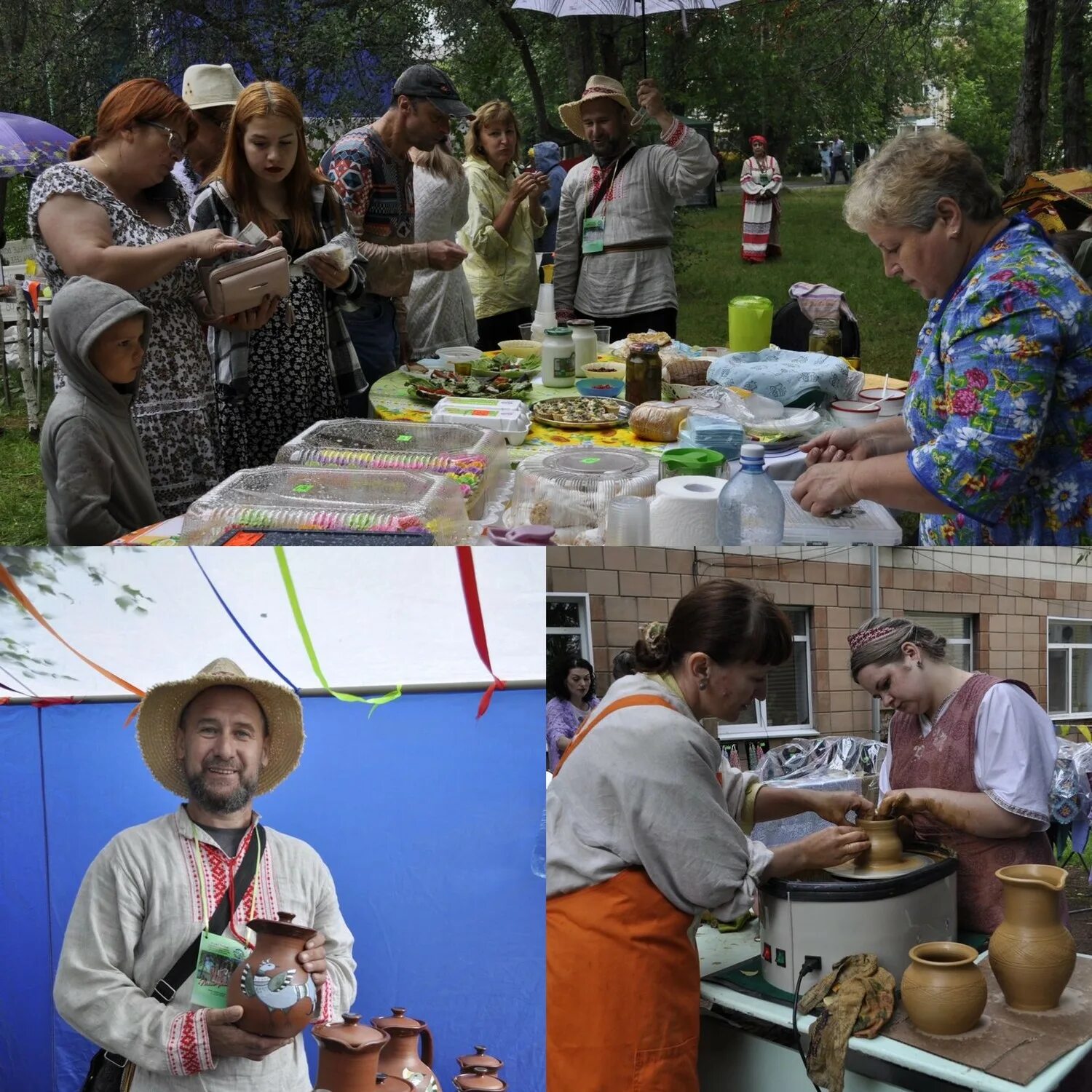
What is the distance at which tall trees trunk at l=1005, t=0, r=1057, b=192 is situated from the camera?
721 cm

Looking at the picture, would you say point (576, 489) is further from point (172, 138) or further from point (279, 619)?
point (172, 138)

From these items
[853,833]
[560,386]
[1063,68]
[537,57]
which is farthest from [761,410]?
[537,57]

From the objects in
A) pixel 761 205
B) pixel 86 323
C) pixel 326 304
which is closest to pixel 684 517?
pixel 86 323

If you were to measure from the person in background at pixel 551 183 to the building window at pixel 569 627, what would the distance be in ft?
17.3

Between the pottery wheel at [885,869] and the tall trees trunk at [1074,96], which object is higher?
the tall trees trunk at [1074,96]

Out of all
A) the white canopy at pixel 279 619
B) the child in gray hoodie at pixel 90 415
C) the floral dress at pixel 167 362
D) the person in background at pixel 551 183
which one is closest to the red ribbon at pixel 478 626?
the white canopy at pixel 279 619

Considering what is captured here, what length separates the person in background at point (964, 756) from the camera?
1825 mm

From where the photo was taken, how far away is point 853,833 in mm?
1843

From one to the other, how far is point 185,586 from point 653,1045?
0.96m

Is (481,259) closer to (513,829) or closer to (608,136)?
(608,136)

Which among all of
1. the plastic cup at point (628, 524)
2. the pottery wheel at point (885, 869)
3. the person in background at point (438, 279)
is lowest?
the pottery wheel at point (885, 869)

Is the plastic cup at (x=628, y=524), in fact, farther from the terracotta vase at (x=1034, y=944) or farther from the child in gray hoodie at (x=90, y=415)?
the child in gray hoodie at (x=90, y=415)

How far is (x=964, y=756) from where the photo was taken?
184 cm

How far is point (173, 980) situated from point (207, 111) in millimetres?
3290
